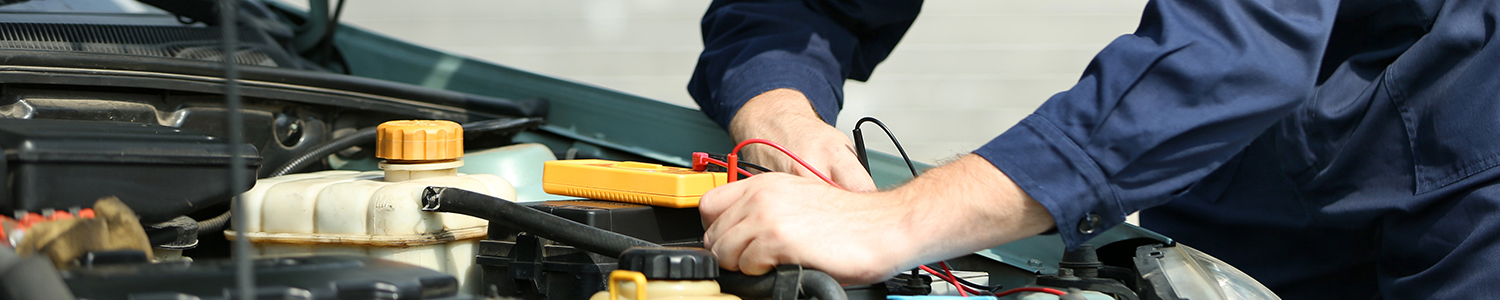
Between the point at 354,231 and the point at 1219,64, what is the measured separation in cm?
78

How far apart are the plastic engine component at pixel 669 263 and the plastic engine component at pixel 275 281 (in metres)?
0.13

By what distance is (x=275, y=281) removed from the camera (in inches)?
19.8

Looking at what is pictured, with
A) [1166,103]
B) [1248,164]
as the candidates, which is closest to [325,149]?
[1166,103]

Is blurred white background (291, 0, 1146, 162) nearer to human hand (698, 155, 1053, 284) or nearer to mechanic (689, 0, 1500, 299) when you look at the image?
mechanic (689, 0, 1500, 299)

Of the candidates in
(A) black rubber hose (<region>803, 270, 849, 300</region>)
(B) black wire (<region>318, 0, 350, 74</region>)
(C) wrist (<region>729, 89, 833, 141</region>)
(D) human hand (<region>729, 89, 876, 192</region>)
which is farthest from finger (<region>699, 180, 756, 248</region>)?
(B) black wire (<region>318, 0, 350, 74</region>)

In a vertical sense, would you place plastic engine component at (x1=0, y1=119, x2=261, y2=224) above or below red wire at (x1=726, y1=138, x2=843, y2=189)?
above

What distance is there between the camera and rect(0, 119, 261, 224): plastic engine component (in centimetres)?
57

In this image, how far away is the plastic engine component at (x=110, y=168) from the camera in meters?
0.57

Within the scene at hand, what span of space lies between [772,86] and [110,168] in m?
0.87

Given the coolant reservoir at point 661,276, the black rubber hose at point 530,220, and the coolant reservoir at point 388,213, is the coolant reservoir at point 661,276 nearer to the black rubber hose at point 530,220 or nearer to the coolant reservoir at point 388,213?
the black rubber hose at point 530,220

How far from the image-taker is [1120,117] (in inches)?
29.2

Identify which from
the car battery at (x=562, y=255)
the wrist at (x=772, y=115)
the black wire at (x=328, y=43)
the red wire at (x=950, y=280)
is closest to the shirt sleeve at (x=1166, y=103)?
the red wire at (x=950, y=280)

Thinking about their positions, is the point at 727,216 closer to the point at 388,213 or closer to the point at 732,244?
the point at 732,244

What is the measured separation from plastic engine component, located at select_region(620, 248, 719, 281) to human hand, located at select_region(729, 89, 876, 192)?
0.37m
